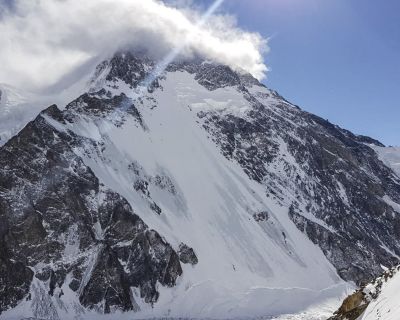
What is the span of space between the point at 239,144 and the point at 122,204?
66304mm

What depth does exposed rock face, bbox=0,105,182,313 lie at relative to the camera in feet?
392

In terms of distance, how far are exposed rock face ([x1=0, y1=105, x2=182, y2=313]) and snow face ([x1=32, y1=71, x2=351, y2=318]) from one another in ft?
15.0

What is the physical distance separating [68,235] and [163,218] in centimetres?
2743

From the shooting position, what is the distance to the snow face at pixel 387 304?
72.3 feet

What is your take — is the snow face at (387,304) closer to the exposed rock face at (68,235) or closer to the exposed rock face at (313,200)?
the exposed rock face at (68,235)

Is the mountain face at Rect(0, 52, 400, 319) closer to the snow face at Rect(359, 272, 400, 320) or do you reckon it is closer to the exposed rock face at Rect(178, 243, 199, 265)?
the exposed rock face at Rect(178, 243, 199, 265)

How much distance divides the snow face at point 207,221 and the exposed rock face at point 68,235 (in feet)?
15.0

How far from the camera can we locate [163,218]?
474ft

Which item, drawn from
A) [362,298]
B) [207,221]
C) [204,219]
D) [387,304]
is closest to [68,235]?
[204,219]

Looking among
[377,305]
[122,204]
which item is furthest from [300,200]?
[377,305]

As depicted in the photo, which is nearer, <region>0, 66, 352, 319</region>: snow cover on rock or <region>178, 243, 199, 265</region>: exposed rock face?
<region>0, 66, 352, 319</region>: snow cover on rock

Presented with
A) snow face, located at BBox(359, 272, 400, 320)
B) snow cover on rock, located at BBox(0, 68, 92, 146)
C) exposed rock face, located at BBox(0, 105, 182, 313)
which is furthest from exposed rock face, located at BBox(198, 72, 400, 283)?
snow face, located at BBox(359, 272, 400, 320)

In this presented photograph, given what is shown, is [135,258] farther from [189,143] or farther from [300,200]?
[300,200]

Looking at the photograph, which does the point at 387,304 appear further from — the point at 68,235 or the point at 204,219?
the point at 204,219
